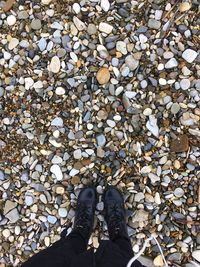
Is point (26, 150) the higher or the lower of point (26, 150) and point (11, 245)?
the higher

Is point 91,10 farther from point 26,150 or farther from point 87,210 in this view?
point 87,210

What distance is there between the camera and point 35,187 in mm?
2621

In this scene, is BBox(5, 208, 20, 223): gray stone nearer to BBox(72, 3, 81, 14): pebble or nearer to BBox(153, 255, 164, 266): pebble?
BBox(153, 255, 164, 266): pebble

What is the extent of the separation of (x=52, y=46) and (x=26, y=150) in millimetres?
629

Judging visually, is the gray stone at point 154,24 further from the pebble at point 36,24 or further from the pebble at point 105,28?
the pebble at point 36,24

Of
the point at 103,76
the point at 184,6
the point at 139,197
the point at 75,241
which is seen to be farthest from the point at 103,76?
the point at 75,241

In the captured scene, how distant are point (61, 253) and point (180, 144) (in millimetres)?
893

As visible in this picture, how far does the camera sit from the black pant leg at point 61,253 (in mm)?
2012

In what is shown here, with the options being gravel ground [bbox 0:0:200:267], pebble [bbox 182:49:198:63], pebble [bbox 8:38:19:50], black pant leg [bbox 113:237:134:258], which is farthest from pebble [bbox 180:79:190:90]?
pebble [bbox 8:38:19:50]

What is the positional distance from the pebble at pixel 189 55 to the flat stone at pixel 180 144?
425 millimetres

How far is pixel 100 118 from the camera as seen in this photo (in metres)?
2.55

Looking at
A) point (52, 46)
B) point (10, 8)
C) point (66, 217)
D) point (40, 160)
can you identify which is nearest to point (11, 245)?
point (66, 217)

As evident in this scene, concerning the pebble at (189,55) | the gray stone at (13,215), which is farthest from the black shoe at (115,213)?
the pebble at (189,55)

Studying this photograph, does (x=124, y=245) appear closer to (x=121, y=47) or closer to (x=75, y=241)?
(x=75, y=241)
